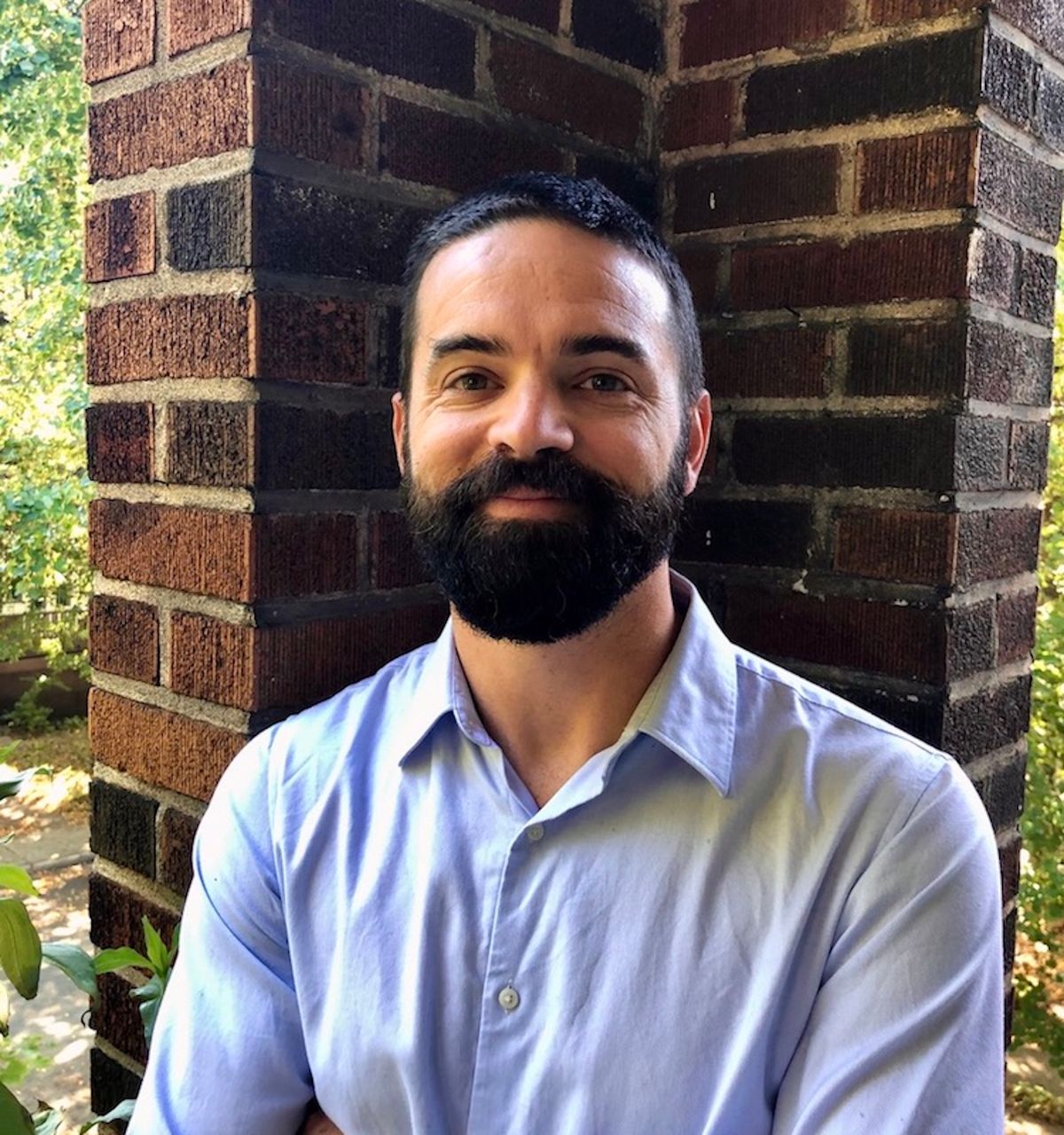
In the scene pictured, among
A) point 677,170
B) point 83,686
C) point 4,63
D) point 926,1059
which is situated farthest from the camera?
point 83,686

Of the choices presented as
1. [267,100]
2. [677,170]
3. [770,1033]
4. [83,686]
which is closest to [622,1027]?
[770,1033]

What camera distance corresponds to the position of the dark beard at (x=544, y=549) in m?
1.16

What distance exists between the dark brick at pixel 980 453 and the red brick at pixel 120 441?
1.00 meters

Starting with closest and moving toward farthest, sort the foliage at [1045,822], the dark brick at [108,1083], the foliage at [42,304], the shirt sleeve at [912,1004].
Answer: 1. the shirt sleeve at [912,1004]
2. the dark brick at [108,1083]
3. the foliage at [1045,822]
4. the foliage at [42,304]

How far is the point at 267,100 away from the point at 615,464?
55 cm

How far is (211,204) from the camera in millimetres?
1274

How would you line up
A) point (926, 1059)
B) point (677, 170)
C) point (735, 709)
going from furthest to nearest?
point (677, 170), point (735, 709), point (926, 1059)

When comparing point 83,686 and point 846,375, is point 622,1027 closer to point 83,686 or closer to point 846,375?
point 846,375

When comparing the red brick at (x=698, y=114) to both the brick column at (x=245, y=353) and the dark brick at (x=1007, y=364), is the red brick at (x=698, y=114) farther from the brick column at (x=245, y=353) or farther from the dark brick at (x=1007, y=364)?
the dark brick at (x=1007, y=364)

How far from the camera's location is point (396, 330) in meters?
1.39

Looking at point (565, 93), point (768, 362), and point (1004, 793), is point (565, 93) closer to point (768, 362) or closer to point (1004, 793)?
point (768, 362)

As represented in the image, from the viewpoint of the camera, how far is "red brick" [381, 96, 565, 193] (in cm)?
136

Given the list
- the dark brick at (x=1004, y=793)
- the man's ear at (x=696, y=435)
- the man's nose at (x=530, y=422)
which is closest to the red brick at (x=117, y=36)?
the man's nose at (x=530, y=422)

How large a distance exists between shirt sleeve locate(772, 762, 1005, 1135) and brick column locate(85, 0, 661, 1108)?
0.68 meters
